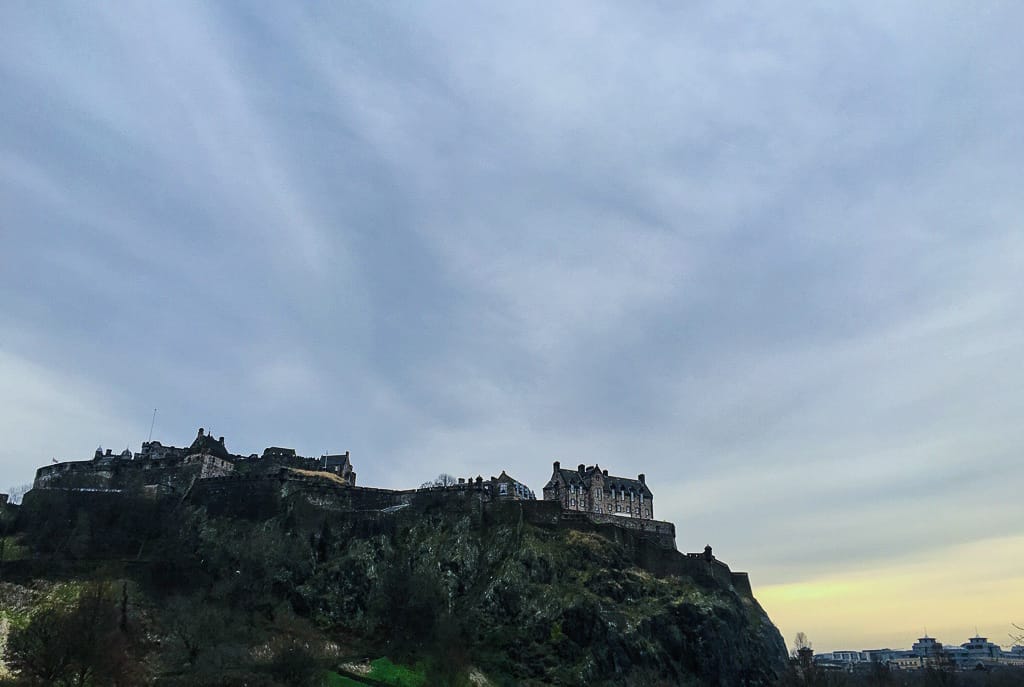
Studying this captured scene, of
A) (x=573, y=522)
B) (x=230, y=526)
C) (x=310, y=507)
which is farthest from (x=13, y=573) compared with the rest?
(x=573, y=522)

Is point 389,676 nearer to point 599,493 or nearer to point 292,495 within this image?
point 292,495

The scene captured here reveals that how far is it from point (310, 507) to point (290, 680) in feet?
138

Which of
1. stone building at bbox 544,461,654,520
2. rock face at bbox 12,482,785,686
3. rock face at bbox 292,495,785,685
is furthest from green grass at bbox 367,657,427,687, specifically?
stone building at bbox 544,461,654,520

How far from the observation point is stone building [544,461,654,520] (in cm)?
12019

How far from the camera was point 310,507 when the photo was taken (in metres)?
102

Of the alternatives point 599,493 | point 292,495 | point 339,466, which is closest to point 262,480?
point 292,495

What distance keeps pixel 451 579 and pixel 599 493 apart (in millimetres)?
36892

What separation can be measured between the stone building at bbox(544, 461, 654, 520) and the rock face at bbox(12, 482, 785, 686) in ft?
54.3

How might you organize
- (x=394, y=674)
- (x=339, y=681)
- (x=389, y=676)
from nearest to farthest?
1. (x=339, y=681)
2. (x=389, y=676)
3. (x=394, y=674)

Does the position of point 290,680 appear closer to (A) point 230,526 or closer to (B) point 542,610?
(B) point 542,610

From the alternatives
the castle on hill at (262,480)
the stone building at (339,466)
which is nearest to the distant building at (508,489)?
the castle on hill at (262,480)

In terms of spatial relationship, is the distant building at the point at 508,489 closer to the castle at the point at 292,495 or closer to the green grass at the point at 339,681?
the castle at the point at 292,495

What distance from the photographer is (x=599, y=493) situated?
12394 cm

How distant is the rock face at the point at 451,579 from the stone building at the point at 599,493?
16558 mm
